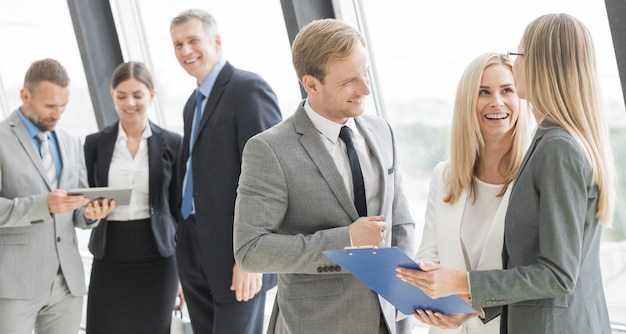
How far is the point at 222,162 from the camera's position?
3.29 meters

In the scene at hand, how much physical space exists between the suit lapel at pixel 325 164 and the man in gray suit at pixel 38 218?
1.70 metres

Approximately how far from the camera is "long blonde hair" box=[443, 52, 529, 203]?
238 cm

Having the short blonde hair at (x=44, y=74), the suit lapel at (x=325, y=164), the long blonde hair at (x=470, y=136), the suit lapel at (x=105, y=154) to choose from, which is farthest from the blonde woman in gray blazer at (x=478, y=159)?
the short blonde hair at (x=44, y=74)

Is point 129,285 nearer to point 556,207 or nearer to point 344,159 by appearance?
point 344,159

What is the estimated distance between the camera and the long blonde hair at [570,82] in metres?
1.92

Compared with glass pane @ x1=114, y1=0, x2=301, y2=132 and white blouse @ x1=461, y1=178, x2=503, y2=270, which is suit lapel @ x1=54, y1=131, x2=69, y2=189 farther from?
white blouse @ x1=461, y1=178, x2=503, y2=270

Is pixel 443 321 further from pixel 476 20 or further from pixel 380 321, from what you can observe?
pixel 476 20

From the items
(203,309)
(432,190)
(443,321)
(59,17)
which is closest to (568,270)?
(443,321)

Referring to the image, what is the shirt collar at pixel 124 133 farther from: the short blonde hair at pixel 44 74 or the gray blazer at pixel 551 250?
the gray blazer at pixel 551 250

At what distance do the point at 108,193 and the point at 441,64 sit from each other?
1.67 meters

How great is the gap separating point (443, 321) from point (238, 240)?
625 mm

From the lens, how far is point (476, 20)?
11.0 feet

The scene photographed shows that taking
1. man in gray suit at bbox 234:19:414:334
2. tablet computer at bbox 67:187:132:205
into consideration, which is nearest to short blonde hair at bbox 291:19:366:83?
man in gray suit at bbox 234:19:414:334

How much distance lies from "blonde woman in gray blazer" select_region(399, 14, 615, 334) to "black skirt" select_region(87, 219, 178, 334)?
2.17m
